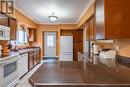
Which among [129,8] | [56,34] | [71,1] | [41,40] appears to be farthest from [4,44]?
[56,34]

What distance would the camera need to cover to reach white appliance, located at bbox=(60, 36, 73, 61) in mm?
9070

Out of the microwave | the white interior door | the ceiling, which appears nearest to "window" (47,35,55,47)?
the white interior door

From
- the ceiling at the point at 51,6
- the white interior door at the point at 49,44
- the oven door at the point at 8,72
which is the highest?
the ceiling at the point at 51,6

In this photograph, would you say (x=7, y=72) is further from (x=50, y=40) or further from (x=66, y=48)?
(x=50, y=40)

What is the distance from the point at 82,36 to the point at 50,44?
104 inches

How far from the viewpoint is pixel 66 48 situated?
919cm

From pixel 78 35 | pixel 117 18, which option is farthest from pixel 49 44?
pixel 117 18

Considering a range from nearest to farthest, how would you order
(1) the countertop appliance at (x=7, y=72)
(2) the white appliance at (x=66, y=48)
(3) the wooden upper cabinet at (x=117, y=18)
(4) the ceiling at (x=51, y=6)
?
(3) the wooden upper cabinet at (x=117, y=18) < (1) the countertop appliance at (x=7, y=72) < (4) the ceiling at (x=51, y=6) < (2) the white appliance at (x=66, y=48)

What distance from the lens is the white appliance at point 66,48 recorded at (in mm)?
9070

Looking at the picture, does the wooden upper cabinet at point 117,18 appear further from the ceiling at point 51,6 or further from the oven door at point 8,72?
the ceiling at point 51,6

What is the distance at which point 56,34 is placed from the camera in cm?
1141

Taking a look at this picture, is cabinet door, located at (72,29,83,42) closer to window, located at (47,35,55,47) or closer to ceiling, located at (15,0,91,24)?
window, located at (47,35,55,47)

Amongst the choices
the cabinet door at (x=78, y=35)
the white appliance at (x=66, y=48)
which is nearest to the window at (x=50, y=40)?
the cabinet door at (x=78, y=35)

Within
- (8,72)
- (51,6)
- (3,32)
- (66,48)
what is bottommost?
(8,72)
